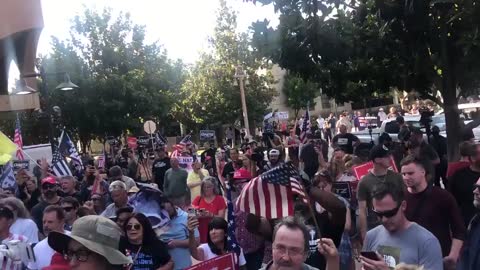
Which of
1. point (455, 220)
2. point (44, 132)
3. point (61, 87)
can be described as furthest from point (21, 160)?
point (44, 132)

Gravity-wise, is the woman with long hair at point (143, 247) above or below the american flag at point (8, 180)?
below

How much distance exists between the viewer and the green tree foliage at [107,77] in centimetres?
3622

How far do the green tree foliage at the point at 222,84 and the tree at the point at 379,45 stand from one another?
28.8 m

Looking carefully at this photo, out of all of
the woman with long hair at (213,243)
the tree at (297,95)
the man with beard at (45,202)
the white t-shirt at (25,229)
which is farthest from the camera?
the tree at (297,95)

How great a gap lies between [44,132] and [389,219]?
37.7m

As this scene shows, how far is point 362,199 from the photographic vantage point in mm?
6746

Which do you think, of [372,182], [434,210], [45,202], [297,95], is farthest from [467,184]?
[297,95]

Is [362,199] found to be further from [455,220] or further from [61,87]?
[61,87]

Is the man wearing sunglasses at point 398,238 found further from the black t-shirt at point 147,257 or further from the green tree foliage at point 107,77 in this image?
the green tree foliage at point 107,77

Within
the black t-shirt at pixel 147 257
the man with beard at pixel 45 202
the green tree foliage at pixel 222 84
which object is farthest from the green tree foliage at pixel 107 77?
the black t-shirt at pixel 147 257

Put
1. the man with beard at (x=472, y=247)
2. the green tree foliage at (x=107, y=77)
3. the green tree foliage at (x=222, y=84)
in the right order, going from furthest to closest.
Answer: the green tree foliage at (x=222, y=84) < the green tree foliage at (x=107, y=77) < the man with beard at (x=472, y=247)

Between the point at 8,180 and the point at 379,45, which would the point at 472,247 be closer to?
the point at 379,45

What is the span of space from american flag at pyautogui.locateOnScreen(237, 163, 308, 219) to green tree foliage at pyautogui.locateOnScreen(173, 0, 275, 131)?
36.9m

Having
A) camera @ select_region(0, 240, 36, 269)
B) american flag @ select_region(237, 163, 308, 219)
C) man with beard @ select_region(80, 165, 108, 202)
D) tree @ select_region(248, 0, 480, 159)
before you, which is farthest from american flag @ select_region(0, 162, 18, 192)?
american flag @ select_region(237, 163, 308, 219)
